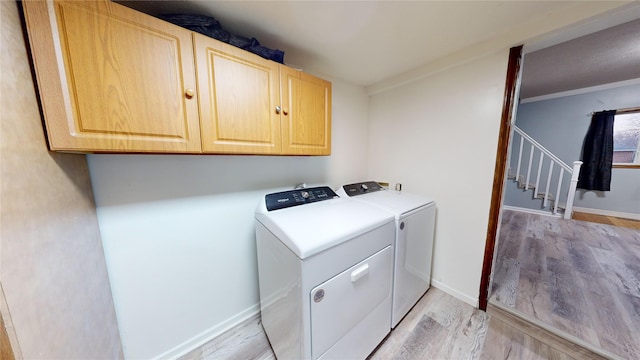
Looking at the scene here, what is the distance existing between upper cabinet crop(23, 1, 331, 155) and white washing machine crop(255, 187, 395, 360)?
0.51 meters

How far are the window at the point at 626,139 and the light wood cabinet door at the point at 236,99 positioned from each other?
20.1 feet

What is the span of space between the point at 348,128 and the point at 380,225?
4.11 feet

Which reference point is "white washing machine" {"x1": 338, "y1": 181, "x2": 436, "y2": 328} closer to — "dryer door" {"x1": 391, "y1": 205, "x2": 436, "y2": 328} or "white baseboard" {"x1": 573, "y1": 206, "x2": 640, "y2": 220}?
"dryer door" {"x1": 391, "y1": 205, "x2": 436, "y2": 328}

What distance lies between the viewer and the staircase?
3629 millimetres

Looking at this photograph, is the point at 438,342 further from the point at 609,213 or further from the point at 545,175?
the point at 609,213

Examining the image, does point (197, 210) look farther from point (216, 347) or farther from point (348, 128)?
point (348, 128)

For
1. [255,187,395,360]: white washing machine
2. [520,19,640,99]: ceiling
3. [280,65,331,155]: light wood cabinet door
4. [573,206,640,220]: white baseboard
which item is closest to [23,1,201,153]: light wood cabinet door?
[280,65,331,155]: light wood cabinet door

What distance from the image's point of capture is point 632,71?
9.23 feet

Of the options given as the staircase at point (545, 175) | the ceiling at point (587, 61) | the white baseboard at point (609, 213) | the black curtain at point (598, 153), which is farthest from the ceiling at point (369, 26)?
the white baseboard at point (609, 213)

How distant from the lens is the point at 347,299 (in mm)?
1021

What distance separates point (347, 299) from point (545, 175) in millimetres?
5373

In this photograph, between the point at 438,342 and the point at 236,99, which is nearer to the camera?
the point at 236,99

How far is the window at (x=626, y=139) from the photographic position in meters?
3.43

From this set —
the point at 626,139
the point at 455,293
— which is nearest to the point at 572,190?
the point at 626,139
